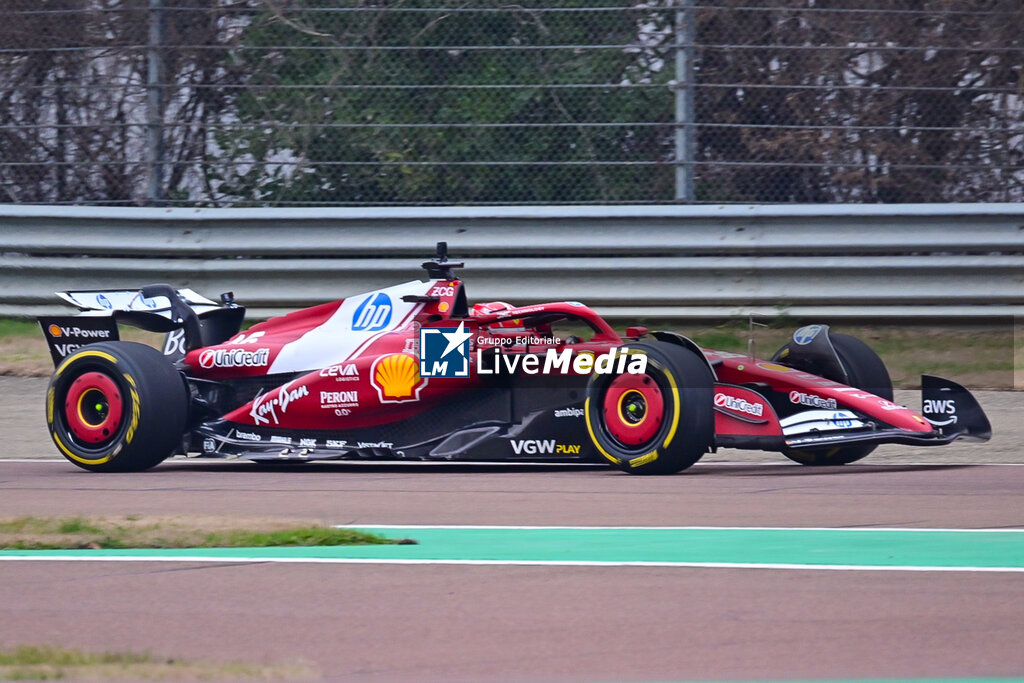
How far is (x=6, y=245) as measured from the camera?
509 inches

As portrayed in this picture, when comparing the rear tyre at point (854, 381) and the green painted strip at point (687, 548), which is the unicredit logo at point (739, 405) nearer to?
the rear tyre at point (854, 381)

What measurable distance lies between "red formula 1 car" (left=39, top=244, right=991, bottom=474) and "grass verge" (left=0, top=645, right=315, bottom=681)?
14.1 ft

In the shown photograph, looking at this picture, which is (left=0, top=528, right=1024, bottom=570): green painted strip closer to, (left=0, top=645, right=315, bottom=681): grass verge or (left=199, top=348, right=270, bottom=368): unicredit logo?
(left=0, top=645, right=315, bottom=681): grass verge

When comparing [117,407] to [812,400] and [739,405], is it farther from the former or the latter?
[812,400]

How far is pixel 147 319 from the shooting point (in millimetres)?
10102

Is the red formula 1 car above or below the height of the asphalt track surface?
above

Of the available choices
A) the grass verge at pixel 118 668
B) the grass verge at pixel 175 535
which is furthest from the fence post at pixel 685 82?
the grass verge at pixel 118 668

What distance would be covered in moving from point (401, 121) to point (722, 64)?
2.55 meters

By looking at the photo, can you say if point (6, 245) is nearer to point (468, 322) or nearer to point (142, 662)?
point (468, 322)

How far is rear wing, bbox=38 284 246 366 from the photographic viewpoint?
9.91 m

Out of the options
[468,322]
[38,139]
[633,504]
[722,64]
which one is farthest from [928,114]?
[38,139]

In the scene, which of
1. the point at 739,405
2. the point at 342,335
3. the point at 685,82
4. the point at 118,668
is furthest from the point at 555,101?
the point at 118,668

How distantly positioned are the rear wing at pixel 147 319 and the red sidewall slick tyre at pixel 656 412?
2.76 meters

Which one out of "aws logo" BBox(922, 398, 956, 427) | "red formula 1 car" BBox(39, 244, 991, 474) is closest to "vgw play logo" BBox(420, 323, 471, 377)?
"red formula 1 car" BBox(39, 244, 991, 474)
